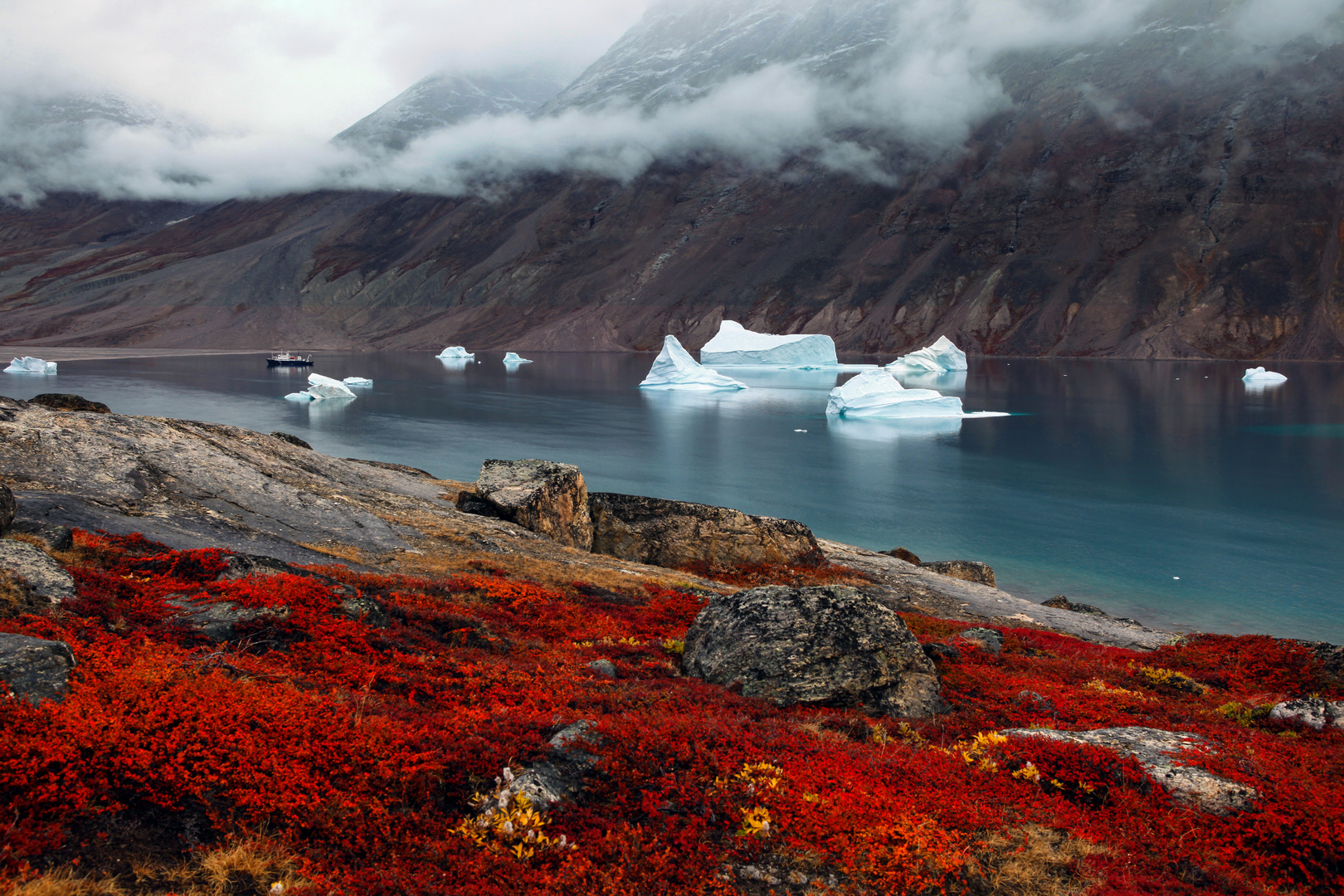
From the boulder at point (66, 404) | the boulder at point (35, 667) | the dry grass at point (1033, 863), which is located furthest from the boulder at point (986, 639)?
the boulder at point (66, 404)

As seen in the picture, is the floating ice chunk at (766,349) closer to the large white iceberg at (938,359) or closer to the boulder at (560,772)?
the large white iceberg at (938,359)

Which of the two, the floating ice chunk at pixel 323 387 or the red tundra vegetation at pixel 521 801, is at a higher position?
the floating ice chunk at pixel 323 387

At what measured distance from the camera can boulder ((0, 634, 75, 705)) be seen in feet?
18.5

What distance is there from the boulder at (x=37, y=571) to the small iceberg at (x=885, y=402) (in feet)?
197

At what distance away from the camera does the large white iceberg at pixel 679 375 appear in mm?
91812

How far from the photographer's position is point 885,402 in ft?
212

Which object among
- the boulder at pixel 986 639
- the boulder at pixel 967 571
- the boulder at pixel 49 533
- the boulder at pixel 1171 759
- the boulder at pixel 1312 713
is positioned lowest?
the boulder at pixel 967 571

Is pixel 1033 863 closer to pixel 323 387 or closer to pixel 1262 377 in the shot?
pixel 323 387

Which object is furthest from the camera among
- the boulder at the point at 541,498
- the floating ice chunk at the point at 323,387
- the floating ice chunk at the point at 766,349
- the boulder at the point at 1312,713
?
the floating ice chunk at the point at 766,349

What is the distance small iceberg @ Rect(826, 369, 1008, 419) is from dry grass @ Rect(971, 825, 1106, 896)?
60194mm

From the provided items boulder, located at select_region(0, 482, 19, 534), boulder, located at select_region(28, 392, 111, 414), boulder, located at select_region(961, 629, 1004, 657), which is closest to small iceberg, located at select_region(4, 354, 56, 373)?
boulder, located at select_region(28, 392, 111, 414)

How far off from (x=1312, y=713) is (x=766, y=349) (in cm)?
11681

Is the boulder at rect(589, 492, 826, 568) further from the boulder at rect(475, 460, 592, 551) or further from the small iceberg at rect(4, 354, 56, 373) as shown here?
the small iceberg at rect(4, 354, 56, 373)

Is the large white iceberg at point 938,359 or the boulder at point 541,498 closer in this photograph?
the boulder at point 541,498
